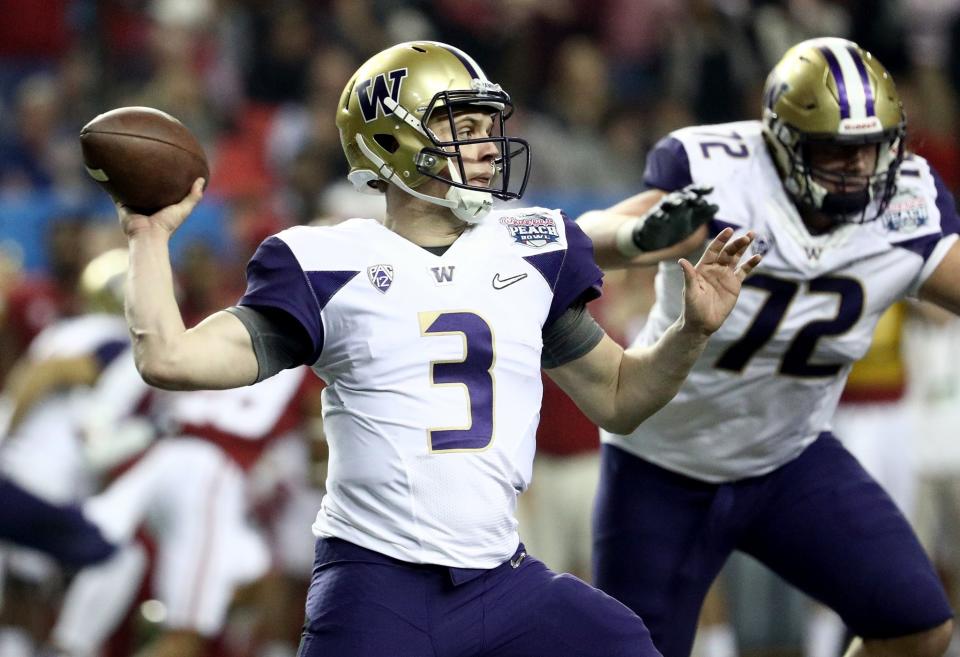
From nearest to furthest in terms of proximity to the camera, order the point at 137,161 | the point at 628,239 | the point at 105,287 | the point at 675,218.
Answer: the point at 137,161 < the point at 675,218 < the point at 628,239 < the point at 105,287

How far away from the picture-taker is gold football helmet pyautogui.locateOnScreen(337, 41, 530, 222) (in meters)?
3.32

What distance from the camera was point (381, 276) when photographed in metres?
3.20

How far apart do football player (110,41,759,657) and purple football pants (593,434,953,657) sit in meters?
0.97

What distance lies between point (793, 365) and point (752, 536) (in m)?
0.48

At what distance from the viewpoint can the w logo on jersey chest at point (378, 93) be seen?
3.37 m

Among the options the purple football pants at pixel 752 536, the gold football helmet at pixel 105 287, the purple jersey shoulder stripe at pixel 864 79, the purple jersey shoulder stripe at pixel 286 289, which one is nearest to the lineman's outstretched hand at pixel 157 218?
the purple jersey shoulder stripe at pixel 286 289

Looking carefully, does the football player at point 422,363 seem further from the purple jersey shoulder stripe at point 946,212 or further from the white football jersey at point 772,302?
the purple jersey shoulder stripe at point 946,212

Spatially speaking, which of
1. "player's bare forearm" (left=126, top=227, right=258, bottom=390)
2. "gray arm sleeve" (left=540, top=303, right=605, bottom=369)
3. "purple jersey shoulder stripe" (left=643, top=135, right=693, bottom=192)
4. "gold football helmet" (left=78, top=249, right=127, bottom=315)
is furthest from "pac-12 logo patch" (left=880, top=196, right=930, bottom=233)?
"gold football helmet" (left=78, top=249, right=127, bottom=315)

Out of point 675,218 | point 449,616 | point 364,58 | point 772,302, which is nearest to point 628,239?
point 675,218

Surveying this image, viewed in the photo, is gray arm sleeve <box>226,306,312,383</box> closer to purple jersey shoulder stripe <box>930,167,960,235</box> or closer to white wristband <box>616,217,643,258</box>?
white wristband <box>616,217,643,258</box>

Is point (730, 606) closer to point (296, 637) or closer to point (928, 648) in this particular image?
point (296, 637)

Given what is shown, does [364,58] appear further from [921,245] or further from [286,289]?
[286,289]

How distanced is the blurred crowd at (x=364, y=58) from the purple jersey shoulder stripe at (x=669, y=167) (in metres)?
4.18

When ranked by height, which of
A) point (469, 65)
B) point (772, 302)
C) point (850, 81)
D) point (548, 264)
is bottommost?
point (772, 302)
